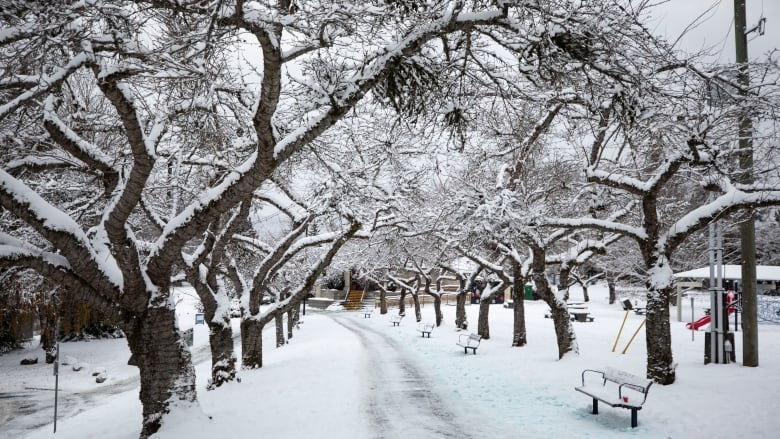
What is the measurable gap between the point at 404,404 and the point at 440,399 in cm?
92

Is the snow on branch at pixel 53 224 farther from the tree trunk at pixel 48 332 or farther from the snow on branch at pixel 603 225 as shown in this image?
the tree trunk at pixel 48 332

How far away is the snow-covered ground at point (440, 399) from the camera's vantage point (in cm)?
805

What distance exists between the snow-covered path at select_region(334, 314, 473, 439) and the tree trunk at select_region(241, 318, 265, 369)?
3.25 m

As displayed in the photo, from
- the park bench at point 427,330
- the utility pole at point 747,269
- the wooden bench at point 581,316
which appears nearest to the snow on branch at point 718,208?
the utility pole at point 747,269

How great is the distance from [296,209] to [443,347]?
9.60 meters

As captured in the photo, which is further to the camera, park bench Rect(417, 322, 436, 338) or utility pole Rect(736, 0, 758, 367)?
park bench Rect(417, 322, 436, 338)

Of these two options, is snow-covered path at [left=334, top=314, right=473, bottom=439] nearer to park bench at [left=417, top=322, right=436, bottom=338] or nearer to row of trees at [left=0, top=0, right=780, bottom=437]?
row of trees at [left=0, top=0, right=780, bottom=437]

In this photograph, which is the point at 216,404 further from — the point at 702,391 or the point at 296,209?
the point at 702,391

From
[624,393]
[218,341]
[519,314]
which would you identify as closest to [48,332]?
[218,341]

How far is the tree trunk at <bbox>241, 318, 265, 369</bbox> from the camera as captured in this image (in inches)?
530

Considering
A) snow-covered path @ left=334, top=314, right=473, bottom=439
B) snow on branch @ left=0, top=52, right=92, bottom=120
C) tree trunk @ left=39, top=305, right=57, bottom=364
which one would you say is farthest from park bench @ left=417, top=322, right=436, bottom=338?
snow on branch @ left=0, top=52, right=92, bottom=120

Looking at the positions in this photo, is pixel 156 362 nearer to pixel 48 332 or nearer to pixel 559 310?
pixel 559 310

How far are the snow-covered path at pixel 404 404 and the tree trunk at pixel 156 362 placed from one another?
10.7 feet

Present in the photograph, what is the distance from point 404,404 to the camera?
33.0 feet
